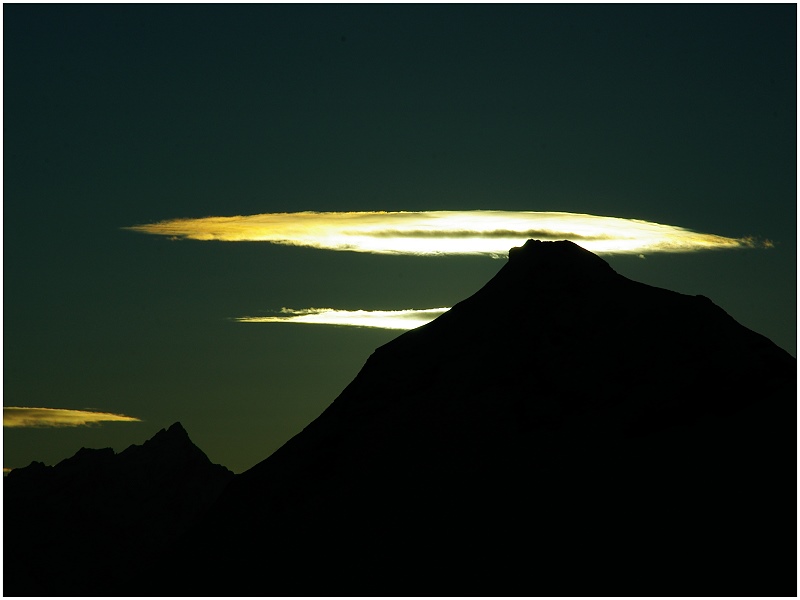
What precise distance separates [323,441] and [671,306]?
33.8m

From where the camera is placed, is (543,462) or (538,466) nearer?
(538,466)

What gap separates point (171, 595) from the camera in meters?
86.4

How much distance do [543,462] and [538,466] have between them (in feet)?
2.02

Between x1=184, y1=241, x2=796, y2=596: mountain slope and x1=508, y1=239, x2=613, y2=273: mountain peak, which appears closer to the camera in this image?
x1=184, y1=241, x2=796, y2=596: mountain slope

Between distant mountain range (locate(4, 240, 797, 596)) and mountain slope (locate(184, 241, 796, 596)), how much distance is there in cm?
17

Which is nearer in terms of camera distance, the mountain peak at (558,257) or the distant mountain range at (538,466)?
the distant mountain range at (538,466)

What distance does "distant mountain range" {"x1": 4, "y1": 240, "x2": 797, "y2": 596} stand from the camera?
6581 centimetres

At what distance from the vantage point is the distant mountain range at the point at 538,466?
65812mm

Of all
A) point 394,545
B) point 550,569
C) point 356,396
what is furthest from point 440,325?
point 550,569

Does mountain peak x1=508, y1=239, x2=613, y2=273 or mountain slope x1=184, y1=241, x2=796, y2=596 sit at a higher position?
mountain peak x1=508, y1=239, x2=613, y2=273

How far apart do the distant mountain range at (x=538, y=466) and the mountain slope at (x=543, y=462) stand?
0.55 ft

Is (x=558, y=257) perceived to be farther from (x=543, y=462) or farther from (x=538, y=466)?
(x=538, y=466)

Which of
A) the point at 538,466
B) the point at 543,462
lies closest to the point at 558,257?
the point at 543,462

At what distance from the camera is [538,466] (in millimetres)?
80000
